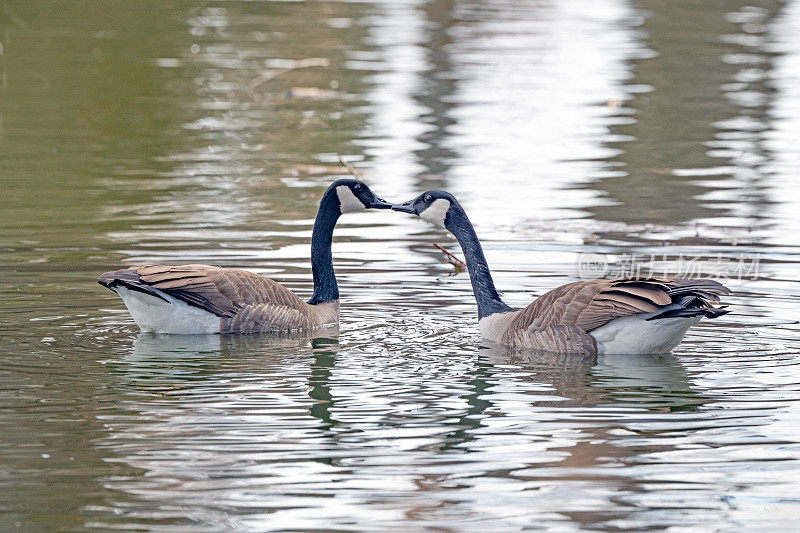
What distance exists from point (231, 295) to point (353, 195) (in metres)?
1.92

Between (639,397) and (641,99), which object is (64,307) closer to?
(639,397)

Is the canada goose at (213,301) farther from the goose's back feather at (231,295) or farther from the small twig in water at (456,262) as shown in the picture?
the small twig in water at (456,262)

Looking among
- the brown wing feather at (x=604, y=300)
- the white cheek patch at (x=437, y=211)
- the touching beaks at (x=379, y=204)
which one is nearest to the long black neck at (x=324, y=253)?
the touching beaks at (x=379, y=204)

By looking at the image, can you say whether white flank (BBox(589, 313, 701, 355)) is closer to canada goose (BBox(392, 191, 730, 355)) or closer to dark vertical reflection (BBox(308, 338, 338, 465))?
canada goose (BBox(392, 191, 730, 355))

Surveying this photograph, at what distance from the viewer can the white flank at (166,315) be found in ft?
37.8

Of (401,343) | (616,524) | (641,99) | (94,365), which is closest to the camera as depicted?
(616,524)

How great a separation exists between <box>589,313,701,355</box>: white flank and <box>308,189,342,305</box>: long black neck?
289 cm

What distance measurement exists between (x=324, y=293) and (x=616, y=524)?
5843 millimetres

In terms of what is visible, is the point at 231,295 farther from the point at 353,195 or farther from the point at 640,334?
the point at 640,334

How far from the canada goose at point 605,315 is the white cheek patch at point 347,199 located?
1774 millimetres

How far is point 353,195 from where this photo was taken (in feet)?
43.4

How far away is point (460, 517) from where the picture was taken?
24.4 feet

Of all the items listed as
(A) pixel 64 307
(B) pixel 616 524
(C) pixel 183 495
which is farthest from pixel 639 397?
(A) pixel 64 307

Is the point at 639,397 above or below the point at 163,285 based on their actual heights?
below
